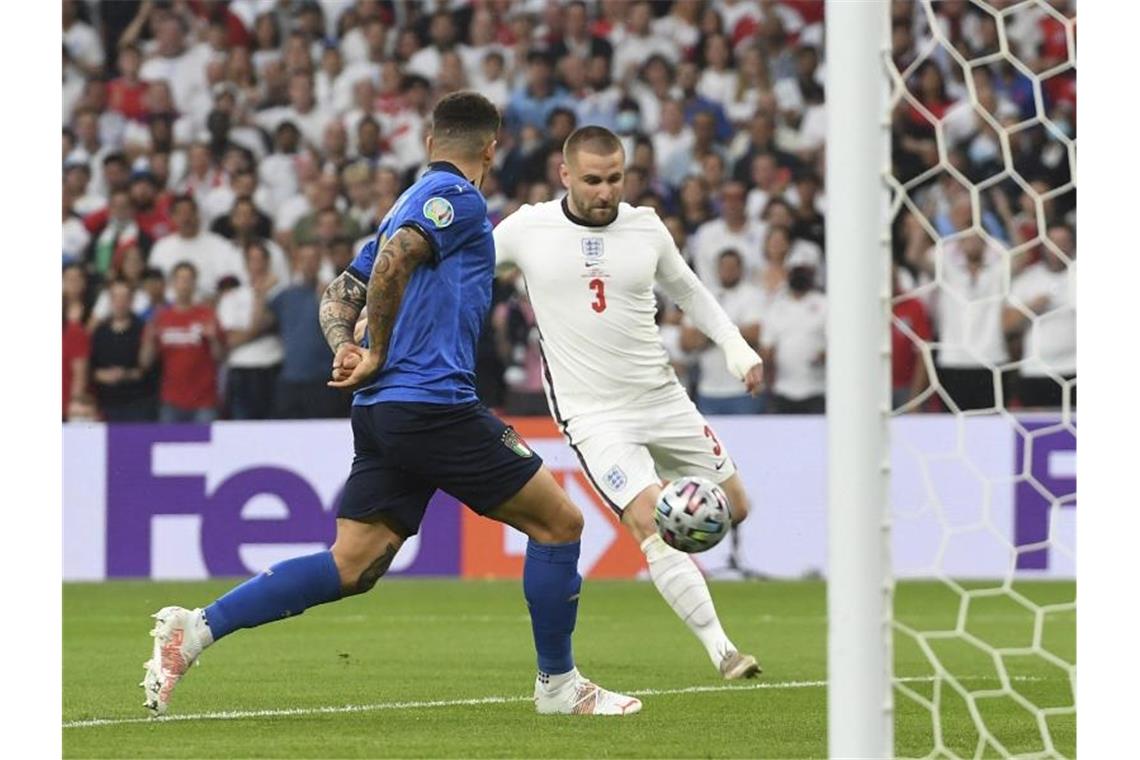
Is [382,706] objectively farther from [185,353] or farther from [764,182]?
[764,182]

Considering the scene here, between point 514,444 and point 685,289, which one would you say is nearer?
point 514,444

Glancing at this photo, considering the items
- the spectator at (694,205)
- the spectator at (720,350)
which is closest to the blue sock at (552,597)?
the spectator at (720,350)

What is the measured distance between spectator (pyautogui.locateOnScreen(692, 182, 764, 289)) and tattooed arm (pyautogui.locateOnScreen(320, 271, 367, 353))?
7389 millimetres

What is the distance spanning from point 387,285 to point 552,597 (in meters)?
1.18

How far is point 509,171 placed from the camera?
47.7 ft

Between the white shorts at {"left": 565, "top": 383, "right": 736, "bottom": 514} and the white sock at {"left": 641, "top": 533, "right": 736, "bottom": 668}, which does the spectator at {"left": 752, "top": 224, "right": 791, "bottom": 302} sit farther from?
the white sock at {"left": 641, "top": 533, "right": 736, "bottom": 668}

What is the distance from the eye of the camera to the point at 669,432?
7.86m

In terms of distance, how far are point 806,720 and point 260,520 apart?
6902 millimetres

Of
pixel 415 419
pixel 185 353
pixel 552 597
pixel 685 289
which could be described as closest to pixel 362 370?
pixel 415 419

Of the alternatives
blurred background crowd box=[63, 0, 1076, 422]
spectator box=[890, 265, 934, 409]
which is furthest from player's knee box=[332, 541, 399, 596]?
blurred background crowd box=[63, 0, 1076, 422]

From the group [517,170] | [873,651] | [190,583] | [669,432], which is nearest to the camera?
[873,651]

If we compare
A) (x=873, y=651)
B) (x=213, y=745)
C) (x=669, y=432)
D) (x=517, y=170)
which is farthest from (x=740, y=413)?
(x=873, y=651)

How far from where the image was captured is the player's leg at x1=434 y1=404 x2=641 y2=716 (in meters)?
6.19

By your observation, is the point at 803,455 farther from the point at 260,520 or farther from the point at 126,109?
the point at 126,109
